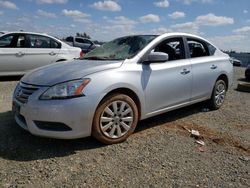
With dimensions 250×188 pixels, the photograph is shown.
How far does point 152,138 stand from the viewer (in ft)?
14.6

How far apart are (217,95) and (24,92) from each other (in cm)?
408

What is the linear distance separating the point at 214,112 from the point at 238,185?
124 inches

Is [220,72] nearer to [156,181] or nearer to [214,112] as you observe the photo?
[214,112]

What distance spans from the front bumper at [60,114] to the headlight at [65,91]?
0.06 m

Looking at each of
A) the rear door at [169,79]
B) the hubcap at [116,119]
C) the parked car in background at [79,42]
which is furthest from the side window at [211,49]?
the parked car in background at [79,42]

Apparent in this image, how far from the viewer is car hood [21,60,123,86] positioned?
3.79 m

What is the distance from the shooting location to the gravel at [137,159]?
317 cm

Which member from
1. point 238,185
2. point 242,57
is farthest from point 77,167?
point 242,57

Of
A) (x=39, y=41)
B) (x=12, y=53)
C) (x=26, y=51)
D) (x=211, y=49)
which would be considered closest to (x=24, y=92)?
(x=211, y=49)

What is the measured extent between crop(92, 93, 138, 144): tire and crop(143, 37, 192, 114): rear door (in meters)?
0.39

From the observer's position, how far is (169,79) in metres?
4.79

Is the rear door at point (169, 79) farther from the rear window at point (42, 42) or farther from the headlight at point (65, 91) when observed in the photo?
the rear window at point (42, 42)

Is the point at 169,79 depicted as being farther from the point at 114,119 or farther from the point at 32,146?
the point at 32,146

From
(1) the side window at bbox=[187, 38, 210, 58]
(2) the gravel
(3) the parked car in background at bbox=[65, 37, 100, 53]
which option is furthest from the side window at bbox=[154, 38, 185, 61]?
(3) the parked car in background at bbox=[65, 37, 100, 53]
